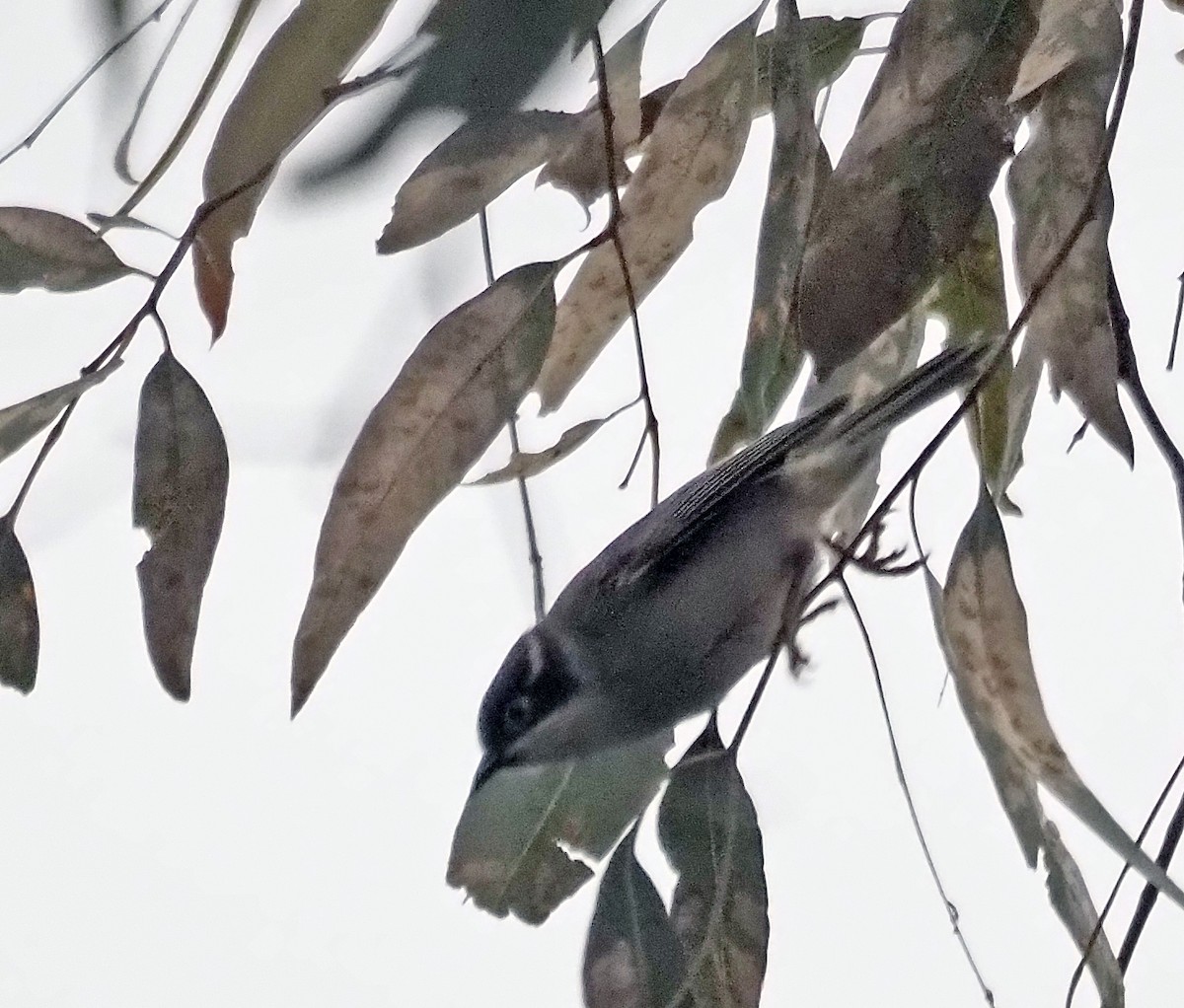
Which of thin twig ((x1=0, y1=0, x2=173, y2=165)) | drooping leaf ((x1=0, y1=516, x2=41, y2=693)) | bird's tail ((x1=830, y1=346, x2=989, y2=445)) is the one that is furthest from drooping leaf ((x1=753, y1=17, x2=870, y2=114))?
drooping leaf ((x1=0, y1=516, x2=41, y2=693))

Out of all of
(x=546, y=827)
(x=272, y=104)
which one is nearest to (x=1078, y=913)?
(x=546, y=827)

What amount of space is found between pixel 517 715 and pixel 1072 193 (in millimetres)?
399

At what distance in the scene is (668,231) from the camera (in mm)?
510

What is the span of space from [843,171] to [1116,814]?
596 mm

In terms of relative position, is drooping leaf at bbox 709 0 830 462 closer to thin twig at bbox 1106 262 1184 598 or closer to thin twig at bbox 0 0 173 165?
thin twig at bbox 1106 262 1184 598

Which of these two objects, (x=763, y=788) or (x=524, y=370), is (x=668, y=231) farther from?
(x=763, y=788)

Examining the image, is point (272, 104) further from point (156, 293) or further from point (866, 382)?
point (866, 382)

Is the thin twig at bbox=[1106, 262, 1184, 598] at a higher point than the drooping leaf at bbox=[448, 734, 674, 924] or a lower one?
higher

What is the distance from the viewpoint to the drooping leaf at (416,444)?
0.44 meters

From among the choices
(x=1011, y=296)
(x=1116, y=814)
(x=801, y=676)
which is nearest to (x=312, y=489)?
(x=801, y=676)

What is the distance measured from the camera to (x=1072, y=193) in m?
0.40

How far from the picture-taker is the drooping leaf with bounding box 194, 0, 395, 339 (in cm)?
49

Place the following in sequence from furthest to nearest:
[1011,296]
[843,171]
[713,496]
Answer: [1011,296], [713,496], [843,171]

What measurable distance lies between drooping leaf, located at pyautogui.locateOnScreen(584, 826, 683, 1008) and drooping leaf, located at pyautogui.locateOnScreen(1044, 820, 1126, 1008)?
14 cm
